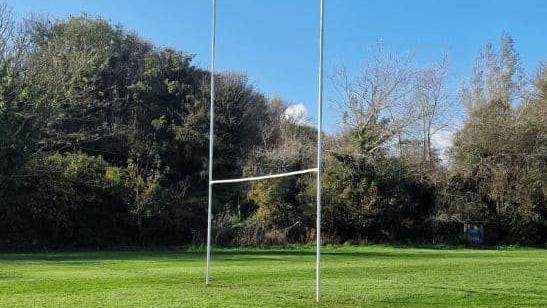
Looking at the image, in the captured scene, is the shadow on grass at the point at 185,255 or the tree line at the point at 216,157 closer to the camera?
the shadow on grass at the point at 185,255

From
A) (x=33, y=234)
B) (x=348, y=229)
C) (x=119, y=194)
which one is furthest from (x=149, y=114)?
(x=348, y=229)

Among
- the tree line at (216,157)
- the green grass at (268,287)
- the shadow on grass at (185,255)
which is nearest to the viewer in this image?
the green grass at (268,287)

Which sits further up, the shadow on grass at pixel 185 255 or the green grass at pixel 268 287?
the green grass at pixel 268 287

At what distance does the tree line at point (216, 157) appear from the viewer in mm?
29797

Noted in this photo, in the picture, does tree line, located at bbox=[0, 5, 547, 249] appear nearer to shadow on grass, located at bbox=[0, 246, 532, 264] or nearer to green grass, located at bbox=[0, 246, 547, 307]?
shadow on grass, located at bbox=[0, 246, 532, 264]

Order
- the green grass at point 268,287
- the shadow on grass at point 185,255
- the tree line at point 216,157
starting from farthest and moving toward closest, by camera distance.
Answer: the tree line at point 216,157 < the shadow on grass at point 185,255 < the green grass at point 268,287

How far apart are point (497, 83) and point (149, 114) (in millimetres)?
23056

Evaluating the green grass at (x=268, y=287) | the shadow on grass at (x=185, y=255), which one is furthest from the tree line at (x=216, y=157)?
the green grass at (x=268, y=287)

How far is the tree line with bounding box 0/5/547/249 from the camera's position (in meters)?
29.8

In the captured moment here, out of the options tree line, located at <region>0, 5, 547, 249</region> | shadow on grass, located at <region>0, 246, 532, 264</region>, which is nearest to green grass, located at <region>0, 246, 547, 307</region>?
shadow on grass, located at <region>0, 246, 532, 264</region>

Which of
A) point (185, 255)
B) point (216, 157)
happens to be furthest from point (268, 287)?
point (216, 157)

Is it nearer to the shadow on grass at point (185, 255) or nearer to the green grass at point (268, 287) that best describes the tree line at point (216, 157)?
the shadow on grass at point (185, 255)

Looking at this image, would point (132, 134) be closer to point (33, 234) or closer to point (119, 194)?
point (119, 194)

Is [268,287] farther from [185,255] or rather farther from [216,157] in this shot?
[216,157]
